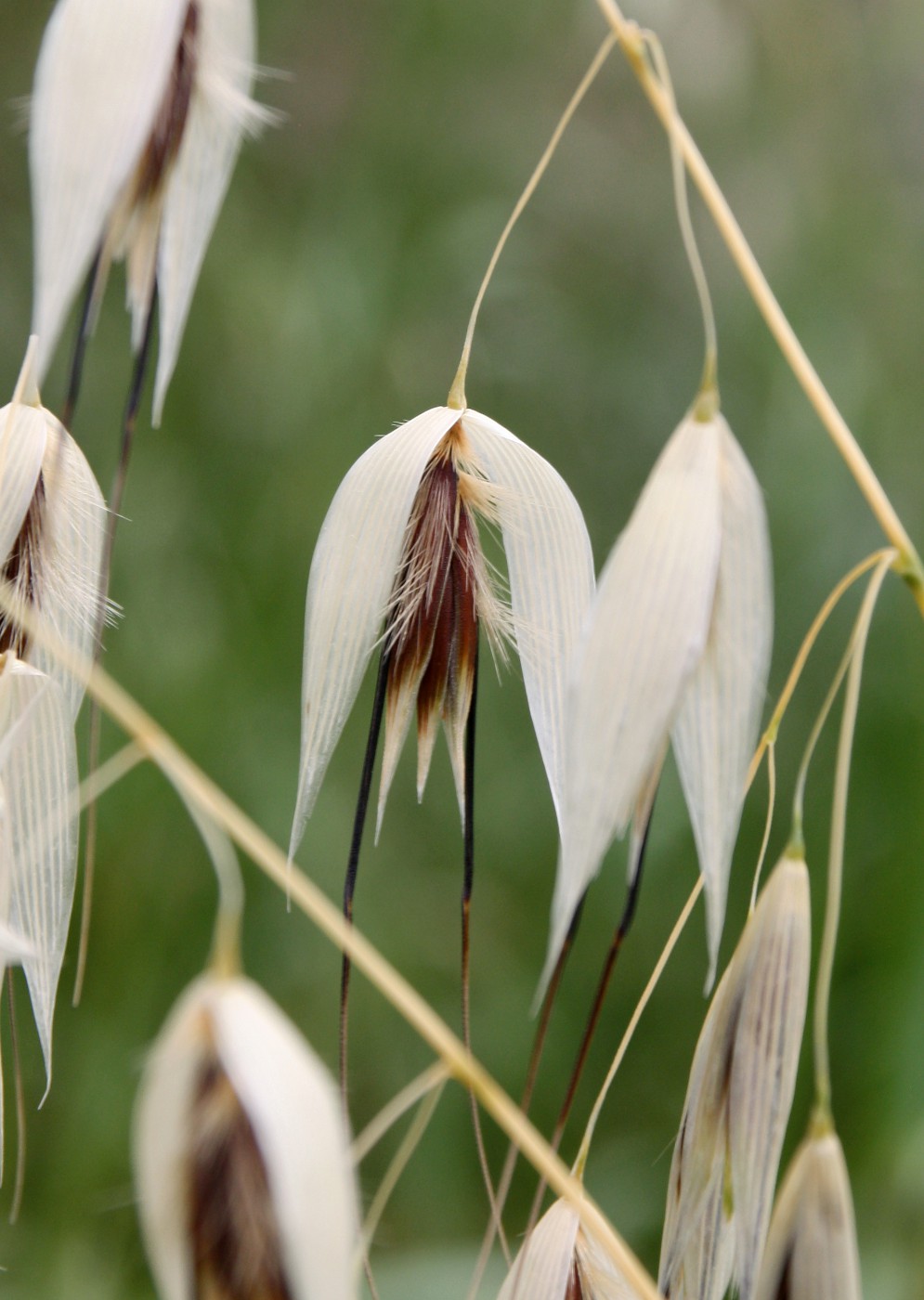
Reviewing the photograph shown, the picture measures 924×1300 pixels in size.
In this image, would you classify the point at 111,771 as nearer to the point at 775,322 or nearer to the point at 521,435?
the point at 775,322

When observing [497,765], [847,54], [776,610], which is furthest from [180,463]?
[847,54]

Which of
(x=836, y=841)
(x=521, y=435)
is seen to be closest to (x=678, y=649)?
(x=836, y=841)

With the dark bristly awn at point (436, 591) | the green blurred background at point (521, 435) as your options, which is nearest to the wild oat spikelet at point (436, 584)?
the dark bristly awn at point (436, 591)

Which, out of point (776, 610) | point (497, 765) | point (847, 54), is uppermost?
point (847, 54)

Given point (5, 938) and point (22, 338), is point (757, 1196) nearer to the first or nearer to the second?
point (5, 938)

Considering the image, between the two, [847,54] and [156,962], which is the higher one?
[847,54]

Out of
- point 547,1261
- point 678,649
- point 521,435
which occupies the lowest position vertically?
point 547,1261

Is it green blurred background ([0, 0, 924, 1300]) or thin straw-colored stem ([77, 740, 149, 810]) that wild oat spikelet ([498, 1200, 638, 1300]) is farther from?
green blurred background ([0, 0, 924, 1300])

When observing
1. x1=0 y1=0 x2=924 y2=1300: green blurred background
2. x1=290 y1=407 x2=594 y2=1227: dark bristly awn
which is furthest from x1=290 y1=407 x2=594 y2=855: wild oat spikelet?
x1=0 y1=0 x2=924 y2=1300: green blurred background

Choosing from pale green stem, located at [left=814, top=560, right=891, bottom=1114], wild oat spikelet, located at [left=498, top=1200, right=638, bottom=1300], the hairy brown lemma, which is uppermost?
pale green stem, located at [left=814, top=560, right=891, bottom=1114]
